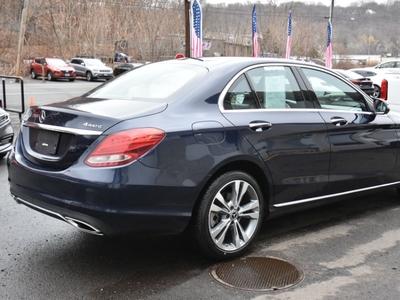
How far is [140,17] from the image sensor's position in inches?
2115

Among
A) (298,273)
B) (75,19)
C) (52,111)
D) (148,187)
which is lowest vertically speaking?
(298,273)

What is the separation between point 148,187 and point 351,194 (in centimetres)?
243

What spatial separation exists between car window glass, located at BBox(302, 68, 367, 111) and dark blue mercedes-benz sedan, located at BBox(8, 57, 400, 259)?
0.05 feet

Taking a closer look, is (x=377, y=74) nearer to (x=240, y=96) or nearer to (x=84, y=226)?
(x=240, y=96)

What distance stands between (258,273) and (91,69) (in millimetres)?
33070

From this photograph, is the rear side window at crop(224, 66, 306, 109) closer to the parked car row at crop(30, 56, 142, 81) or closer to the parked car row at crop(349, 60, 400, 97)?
the parked car row at crop(349, 60, 400, 97)

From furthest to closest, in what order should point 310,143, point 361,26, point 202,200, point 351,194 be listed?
point 361,26 < point 351,194 < point 310,143 < point 202,200

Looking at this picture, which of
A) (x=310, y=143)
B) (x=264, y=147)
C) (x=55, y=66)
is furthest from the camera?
(x=55, y=66)

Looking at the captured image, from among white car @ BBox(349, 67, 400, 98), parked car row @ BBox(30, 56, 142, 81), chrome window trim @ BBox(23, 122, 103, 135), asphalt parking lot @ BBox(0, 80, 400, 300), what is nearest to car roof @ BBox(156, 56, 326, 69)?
chrome window trim @ BBox(23, 122, 103, 135)

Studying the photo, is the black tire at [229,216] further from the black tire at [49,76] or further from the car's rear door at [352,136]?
the black tire at [49,76]

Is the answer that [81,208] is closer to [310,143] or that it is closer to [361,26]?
[310,143]

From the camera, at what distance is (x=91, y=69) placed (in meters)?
35.2

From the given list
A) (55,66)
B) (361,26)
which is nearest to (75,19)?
(55,66)

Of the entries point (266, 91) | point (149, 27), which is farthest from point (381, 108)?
point (149, 27)
